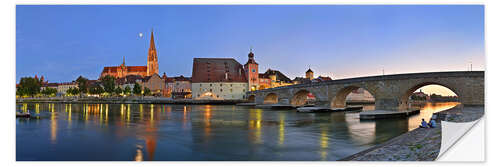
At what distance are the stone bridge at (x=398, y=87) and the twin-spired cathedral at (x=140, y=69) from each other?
334 feet

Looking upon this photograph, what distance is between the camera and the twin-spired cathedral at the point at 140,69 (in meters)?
132

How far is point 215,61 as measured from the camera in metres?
75.7

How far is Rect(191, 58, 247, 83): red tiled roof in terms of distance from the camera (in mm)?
73000

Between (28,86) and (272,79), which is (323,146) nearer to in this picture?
(28,86)

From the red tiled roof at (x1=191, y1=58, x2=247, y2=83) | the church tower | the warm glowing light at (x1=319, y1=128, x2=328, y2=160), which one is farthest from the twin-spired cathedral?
the warm glowing light at (x1=319, y1=128, x2=328, y2=160)

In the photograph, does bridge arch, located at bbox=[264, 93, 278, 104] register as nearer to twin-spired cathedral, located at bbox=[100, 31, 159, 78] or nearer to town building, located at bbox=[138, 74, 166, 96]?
town building, located at bbox=[138, 74, 166, 96]

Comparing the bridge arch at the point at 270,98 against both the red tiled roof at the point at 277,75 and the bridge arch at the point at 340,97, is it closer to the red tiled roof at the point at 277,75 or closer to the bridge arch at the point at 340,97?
the bridge arch at the point at 340,97

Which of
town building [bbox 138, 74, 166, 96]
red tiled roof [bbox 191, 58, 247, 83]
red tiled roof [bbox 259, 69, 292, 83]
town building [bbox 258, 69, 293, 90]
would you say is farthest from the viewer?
town building [bbox 138, 74, 166, 96]

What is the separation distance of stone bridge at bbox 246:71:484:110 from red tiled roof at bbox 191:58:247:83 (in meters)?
33.0

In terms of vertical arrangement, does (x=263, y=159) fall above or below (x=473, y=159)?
below

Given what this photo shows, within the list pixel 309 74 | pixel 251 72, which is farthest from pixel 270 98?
pixel 309 74
